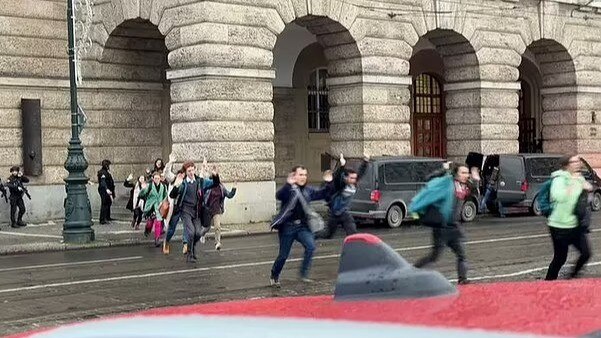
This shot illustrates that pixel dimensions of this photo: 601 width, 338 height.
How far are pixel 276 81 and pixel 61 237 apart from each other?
11.8 metres

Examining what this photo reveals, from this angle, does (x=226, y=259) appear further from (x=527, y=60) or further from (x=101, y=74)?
(x=527, y=60)

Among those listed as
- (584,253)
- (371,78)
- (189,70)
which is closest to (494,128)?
(371,78)

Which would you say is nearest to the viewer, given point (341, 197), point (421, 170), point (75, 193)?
point (341, 197)

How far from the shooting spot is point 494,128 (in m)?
29.3

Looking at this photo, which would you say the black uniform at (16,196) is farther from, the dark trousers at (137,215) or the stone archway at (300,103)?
the stone archway at (300,103)

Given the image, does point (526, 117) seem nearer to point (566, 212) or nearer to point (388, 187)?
point (388, 187)

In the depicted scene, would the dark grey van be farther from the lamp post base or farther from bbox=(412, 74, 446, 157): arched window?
bbox=(412, 74, 446, 157): arched window

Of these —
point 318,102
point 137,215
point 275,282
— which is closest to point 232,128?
point 137,215

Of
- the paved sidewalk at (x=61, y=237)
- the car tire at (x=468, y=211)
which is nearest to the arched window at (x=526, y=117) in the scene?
the car tire at (x=468, y=211)

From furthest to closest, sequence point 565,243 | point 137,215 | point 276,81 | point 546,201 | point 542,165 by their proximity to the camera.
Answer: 1. point 276,81
2. point 542,165
3. point 137,215
4. point 546,201
5. point 565,243

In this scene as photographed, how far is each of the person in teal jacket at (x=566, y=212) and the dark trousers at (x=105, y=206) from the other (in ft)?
49.4

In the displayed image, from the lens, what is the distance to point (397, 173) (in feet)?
78.6

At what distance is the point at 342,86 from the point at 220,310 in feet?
78.8

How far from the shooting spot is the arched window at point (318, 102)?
3316 cm
